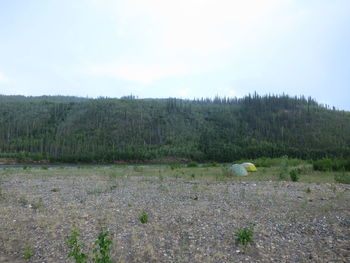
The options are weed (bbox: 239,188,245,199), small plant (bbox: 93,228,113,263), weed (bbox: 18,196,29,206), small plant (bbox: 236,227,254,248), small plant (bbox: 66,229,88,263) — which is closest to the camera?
small plant (bbox: 93,228,113,263)

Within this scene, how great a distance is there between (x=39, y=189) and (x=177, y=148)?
63.1 m

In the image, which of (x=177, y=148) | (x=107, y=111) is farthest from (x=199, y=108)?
(x=177, y=148)

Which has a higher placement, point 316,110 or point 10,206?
point 316,110

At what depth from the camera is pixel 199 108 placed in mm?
122312

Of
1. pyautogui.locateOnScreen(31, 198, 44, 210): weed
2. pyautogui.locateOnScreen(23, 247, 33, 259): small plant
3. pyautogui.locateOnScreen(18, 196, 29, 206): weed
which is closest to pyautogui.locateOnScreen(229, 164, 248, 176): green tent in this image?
pyautogui.locateOnScreen(31, 198, 44, 210): weed

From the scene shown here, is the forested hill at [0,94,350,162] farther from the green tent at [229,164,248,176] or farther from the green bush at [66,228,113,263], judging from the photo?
the green bush at [66,228,113,263]

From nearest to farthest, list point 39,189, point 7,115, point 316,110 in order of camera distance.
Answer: point 39,189 < point 7,115 < point 316,110

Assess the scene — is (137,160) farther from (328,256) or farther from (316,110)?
(316,110)

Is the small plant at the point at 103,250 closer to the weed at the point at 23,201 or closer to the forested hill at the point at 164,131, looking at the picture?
the weed at the point at 23,201

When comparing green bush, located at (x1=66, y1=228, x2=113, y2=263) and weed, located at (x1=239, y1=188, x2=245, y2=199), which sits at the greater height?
green bush, located at (x1=66, y1=228, x2=113, y2=263)

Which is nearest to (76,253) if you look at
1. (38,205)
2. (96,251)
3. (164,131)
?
(96,251)

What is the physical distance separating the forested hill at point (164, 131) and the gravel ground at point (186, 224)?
5822 cm

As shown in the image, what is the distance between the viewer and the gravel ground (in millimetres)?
7387

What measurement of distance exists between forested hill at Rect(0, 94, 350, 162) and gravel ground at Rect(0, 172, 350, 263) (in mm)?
58219
